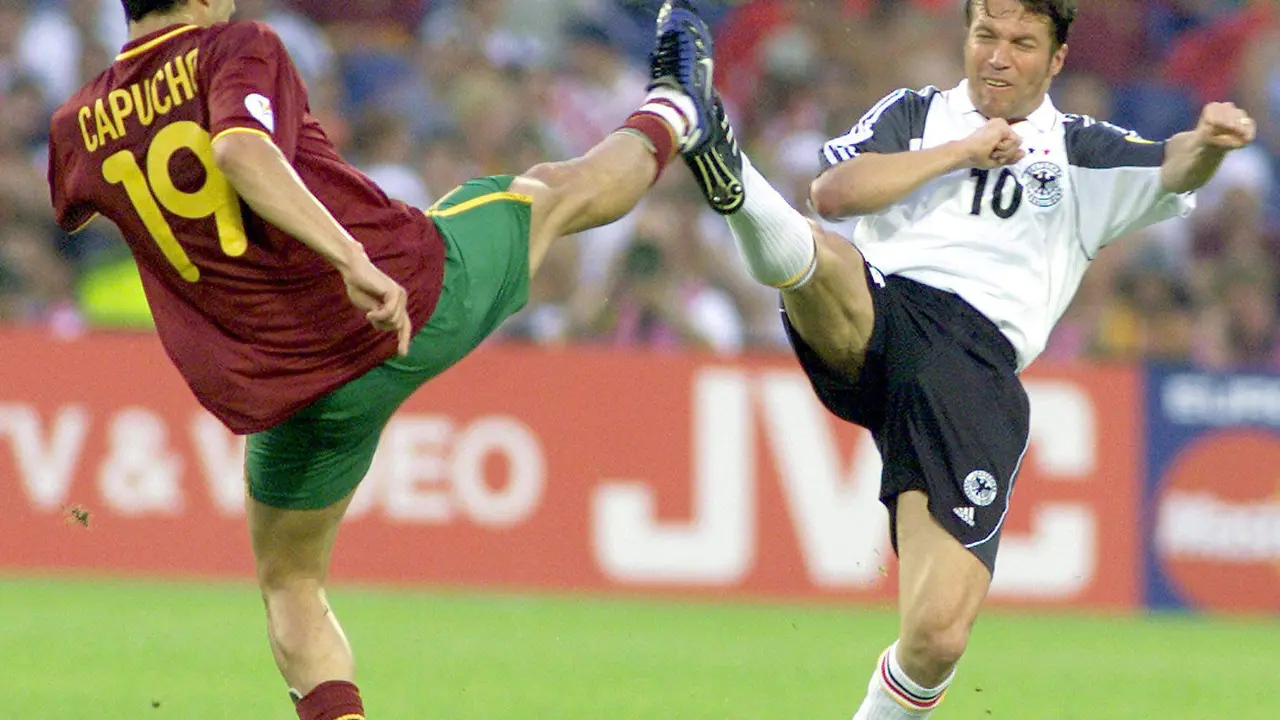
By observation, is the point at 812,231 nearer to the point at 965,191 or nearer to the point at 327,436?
the point at 965,191

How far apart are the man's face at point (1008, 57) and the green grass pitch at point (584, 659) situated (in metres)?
2.55

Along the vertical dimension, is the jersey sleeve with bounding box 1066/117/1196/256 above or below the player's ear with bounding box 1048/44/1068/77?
below

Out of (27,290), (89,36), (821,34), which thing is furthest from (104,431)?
(821,34)

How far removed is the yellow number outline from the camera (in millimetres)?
4680

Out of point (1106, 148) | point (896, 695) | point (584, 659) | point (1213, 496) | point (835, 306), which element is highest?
point (1106, 148)

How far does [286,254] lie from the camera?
4.79 metres

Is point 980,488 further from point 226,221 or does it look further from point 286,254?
point 226,221

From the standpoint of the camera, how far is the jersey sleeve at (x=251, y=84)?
4531mm

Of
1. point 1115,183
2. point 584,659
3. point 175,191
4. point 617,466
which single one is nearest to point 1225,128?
point 1115,183

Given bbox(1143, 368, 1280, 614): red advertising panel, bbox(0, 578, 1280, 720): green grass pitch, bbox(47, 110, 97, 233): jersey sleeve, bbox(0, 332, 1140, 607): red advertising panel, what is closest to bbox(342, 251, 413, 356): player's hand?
bbox(47, 110, 97, 233): jersey sleeve

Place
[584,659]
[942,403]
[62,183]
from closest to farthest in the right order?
[62,183] → [942,403] → [584,659]

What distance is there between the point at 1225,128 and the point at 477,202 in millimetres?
2024

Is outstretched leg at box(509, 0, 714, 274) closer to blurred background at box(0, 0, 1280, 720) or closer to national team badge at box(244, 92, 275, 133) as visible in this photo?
national team badge at box(244, 92, 275, 133)

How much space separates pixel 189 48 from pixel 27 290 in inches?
300
